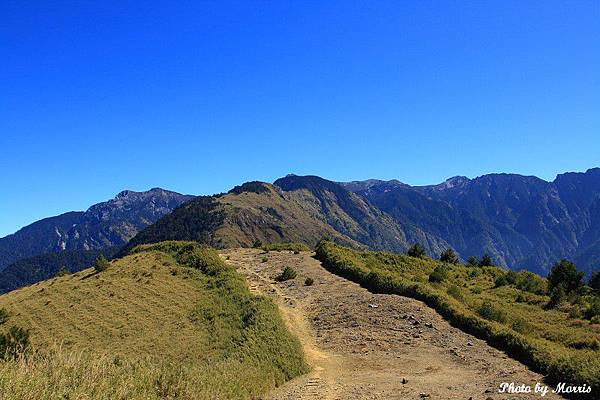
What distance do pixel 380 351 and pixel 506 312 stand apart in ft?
40.3

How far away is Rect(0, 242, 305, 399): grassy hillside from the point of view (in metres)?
10.9

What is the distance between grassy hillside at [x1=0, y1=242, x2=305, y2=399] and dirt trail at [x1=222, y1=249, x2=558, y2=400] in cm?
184

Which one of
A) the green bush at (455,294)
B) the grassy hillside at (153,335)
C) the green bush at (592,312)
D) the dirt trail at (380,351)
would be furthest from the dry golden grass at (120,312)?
the green bush at (592,312)

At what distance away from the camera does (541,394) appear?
15.3 metres

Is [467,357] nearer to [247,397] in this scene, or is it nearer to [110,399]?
[247,397]

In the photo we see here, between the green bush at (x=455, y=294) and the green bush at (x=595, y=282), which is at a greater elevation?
the green bush at (x=455, y=294)

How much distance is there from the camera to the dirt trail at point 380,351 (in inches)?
666

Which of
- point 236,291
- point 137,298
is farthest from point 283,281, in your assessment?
point 137,298

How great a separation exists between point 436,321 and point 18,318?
29.1 m

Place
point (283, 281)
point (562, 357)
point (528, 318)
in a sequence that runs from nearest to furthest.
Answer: point (562, 357), point (528, 318), point (283, 281)

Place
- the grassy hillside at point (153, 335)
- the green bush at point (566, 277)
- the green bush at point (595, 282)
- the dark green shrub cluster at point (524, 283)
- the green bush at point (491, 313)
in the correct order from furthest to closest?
the green bush at point (595, 282)
the dark green shrub cluster at point (524, 283)
the green bush at point (566, 277)
the green bush at point (491, 313)
the grassy hillside at point (153, 335)

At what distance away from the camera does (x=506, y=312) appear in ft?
99.2

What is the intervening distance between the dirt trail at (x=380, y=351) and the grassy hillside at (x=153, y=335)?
1.84 m

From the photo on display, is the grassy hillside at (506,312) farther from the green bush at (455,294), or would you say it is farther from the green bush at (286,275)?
the green bush at (286,275)
